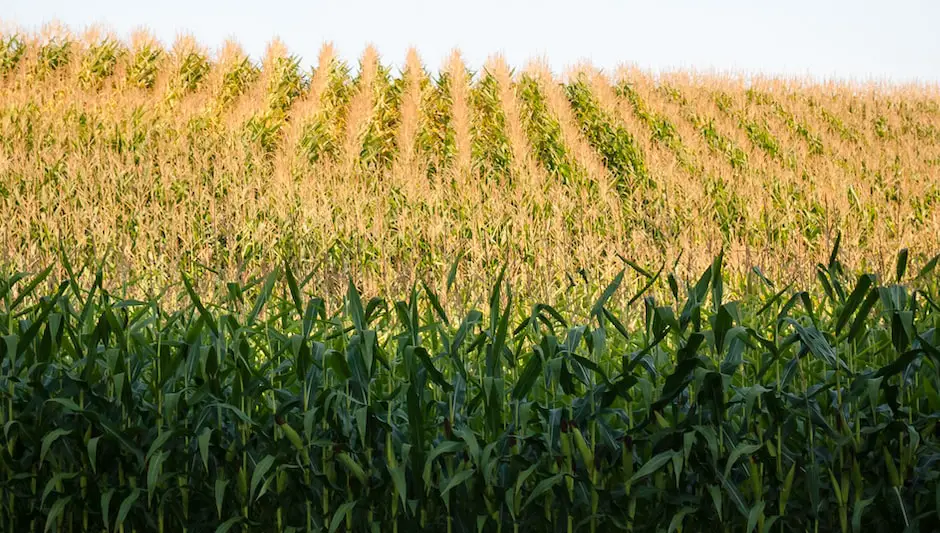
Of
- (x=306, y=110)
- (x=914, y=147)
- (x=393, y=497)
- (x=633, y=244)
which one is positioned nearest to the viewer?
(x=393, y=497)

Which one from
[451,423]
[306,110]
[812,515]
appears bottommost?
[812,515]

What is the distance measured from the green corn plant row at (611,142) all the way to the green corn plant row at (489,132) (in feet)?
5.17

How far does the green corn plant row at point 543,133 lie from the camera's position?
1217 centimetres

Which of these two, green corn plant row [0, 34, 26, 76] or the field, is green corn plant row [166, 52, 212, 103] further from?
green corn plant row [0, 34, 26, 76]

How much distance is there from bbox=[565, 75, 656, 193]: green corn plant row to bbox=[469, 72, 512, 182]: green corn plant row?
158 centimetres

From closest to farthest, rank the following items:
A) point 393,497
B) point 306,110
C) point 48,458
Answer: point 393,497, point 48,458, point 306,110

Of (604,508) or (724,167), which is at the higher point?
(724,167)

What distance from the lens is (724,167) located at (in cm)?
1247

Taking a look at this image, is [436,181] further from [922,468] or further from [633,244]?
[922,468]

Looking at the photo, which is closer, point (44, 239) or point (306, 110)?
point (44, 239)

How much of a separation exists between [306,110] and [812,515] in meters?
12.6

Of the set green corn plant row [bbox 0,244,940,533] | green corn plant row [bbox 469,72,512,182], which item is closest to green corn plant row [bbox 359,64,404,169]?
green corn plant row [bbox 469,72,512,182]

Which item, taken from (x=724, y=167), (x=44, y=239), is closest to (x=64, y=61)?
(x=44, y=239)

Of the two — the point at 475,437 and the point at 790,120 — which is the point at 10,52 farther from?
the point at 475,437
